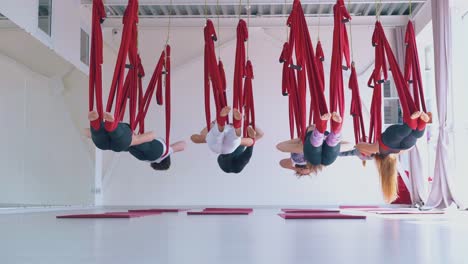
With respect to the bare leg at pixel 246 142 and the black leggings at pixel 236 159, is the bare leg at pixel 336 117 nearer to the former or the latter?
the bare leg at pixel 246 142

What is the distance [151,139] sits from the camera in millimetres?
5543

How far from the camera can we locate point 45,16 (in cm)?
900

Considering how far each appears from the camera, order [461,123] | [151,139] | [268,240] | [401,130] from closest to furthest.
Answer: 1. [268,240]
2. [401,130]
3. [151,139]
4. [461,123]

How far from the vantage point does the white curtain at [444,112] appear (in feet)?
29.1

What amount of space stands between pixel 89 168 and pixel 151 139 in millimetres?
5910

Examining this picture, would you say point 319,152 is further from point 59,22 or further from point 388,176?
point 59,22

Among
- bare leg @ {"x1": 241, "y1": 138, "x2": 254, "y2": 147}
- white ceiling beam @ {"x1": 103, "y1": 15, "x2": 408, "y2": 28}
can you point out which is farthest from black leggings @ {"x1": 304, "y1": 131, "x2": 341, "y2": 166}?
white ceiling beam @ {"x1": 103, "y1": 15, "x2": 408, "y2": 28}

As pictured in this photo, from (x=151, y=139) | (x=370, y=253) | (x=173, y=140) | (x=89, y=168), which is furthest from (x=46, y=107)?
(x=370, y=253)

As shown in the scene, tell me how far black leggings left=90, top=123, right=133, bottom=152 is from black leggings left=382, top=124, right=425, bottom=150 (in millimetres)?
2333

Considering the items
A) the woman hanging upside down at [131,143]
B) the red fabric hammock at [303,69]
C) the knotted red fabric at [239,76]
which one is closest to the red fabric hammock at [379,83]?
the red fabric hammock at [303,69]

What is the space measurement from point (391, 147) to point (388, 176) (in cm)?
52

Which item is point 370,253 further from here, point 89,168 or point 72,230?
point 89,168

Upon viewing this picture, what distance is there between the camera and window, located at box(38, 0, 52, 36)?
8766 millimetres

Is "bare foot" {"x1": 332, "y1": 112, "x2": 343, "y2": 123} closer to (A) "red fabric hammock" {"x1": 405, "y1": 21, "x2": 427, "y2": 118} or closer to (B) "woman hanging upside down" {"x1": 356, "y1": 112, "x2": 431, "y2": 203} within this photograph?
(B) "woman hanging upside down" {"x1": 356, "y1": 112, "x2": 431, "y2": 203}
